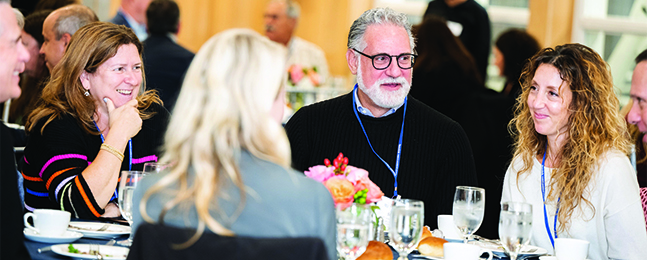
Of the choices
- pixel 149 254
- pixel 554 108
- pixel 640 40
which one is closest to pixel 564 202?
pixel 554 108

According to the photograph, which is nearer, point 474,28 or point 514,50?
point 514,50

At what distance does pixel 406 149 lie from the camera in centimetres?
241

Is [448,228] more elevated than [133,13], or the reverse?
[133,13]

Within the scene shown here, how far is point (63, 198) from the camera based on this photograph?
2.03 meters

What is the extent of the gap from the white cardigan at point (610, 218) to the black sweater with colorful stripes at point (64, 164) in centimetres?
147

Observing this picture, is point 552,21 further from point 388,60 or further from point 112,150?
point 112,150

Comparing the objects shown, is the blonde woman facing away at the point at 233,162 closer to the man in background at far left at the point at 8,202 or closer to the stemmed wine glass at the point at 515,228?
the man in background at far left at the point at 8,202

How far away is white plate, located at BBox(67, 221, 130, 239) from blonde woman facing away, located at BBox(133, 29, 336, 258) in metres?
0.59

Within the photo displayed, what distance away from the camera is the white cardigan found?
1937 mm

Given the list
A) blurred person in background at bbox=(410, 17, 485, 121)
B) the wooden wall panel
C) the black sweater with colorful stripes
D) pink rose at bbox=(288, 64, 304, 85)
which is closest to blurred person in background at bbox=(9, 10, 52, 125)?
the black sweater with colorful stripes

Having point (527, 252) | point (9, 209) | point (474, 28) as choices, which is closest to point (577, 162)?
point (527, 252)

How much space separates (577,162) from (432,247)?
0.72 m

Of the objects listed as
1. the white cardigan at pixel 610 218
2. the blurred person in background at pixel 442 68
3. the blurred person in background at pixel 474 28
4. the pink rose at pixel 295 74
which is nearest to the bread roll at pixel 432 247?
the white cardigan at pixel 610 218

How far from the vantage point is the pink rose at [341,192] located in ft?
4.53
